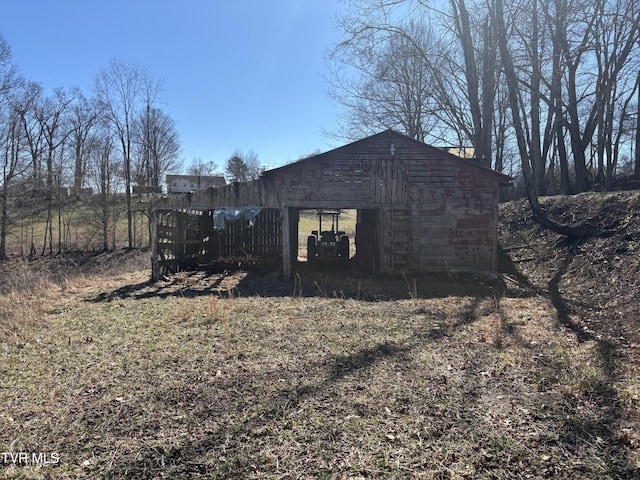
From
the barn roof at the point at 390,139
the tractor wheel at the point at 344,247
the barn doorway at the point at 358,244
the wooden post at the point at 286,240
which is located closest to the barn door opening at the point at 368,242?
the barn doorway at the point at 358,244

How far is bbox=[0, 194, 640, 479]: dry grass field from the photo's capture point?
10.0ft

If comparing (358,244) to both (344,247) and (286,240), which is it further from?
(286,240)

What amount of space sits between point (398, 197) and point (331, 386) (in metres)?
8.53

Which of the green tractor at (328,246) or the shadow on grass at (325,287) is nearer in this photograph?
the shadow on grass at (325,287)

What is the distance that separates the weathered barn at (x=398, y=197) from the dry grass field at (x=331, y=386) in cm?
298

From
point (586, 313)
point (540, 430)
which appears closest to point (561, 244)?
point (586, 313)

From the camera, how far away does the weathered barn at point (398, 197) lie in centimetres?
1185

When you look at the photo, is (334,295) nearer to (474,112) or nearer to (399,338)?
(399,338)

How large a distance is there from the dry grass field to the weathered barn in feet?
9.79

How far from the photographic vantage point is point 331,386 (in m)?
4.37

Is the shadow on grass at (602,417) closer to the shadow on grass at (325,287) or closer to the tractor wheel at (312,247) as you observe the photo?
the shadow on grass at (325,287)

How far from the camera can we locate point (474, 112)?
17.3 m

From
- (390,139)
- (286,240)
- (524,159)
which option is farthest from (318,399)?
(524,159)

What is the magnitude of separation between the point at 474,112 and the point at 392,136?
768 centimetres
